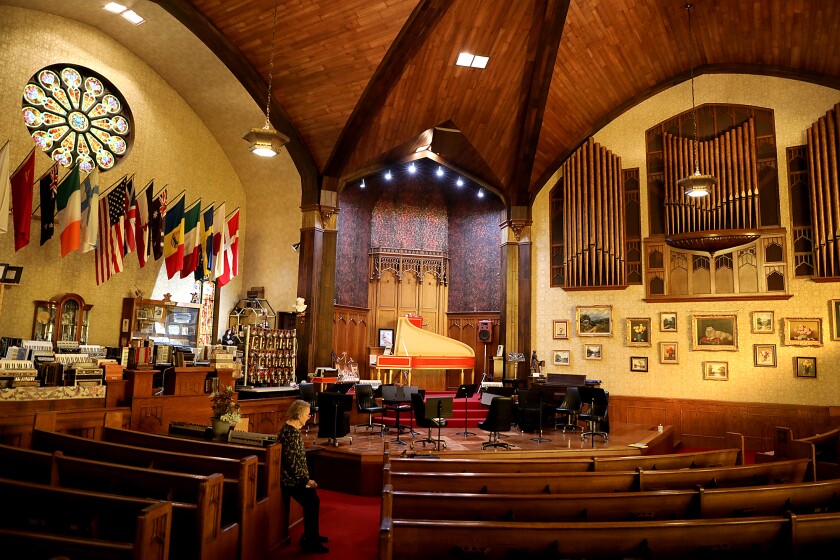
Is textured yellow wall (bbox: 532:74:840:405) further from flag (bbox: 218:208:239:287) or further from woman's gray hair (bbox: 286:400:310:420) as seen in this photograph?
woman's gray hair (bbox: 286:400:310:420)

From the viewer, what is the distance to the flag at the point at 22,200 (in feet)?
28.3

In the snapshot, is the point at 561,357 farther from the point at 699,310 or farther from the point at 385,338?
the point at 385,338

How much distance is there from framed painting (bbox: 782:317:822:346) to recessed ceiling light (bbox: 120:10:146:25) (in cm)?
1334

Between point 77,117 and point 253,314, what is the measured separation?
5.26 metres

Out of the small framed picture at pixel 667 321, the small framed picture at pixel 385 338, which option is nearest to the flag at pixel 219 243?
the small framed picture at pixel 385 338

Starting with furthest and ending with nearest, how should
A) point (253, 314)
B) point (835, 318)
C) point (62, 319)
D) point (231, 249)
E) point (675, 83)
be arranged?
point (253, 314) < point (675, 83) < point (231, 249) < point (835, 318) < point (62, 319)

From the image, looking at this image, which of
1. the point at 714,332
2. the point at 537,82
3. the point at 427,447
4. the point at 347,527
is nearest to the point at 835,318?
the point at 714,332

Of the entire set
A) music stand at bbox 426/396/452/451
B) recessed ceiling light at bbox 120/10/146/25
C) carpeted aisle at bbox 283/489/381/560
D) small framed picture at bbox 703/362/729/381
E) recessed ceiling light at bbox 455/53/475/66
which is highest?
recessed ceiling light at bbox 120/10/146/25

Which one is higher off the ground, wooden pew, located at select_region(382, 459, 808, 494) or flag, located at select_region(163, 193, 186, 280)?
flag, located at select_region(163, 193, 186, 280)

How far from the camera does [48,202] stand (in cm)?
919

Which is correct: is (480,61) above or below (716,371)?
above

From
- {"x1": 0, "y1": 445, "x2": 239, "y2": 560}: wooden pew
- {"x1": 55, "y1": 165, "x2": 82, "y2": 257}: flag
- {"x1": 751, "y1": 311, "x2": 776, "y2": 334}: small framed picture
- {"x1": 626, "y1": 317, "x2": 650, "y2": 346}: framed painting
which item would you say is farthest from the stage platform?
{"x1": 55, "y1": 165, "x2": 82, "y2": 257}: flag

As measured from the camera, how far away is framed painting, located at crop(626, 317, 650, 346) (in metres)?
11.7

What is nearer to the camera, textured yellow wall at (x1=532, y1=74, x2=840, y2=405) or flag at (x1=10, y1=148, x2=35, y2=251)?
flag at (x1=10, y1=148, x2=35, y2=251)
